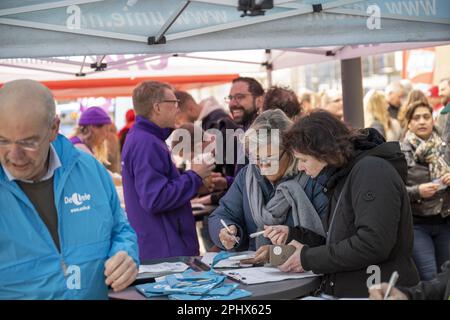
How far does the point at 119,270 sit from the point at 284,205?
124 centimetres

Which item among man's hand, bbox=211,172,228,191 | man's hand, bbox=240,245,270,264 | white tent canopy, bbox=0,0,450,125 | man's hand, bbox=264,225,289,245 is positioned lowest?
man's hand, bbox=240,245,270,264

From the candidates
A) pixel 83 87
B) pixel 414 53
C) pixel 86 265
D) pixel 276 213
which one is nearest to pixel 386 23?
pixel 276 213

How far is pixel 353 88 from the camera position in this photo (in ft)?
19.9

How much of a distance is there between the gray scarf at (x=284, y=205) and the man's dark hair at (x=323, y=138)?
18.0 inches

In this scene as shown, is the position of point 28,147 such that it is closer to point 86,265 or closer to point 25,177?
point 25,177

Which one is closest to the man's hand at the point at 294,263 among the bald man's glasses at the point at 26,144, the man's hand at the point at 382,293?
the man's hand at the point at 382,293

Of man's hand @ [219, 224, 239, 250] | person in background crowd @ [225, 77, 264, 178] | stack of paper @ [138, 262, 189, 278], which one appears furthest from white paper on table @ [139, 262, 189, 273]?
person in background crowd @ [225, 77, 264, 178]

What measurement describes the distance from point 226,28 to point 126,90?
5090mm

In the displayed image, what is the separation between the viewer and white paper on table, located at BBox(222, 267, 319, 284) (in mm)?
3166

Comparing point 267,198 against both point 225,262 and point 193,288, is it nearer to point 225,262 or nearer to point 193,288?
point 225,262

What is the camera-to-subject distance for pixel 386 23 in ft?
12.4

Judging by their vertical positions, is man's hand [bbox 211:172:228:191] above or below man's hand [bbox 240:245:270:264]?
above

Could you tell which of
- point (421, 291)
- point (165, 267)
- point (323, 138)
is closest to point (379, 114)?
point (165, 267)

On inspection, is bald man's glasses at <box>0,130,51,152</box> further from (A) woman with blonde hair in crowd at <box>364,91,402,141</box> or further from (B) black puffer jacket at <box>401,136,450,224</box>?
(A) woman with blonde hair in crowd at <box>364,91,402,141</box>
